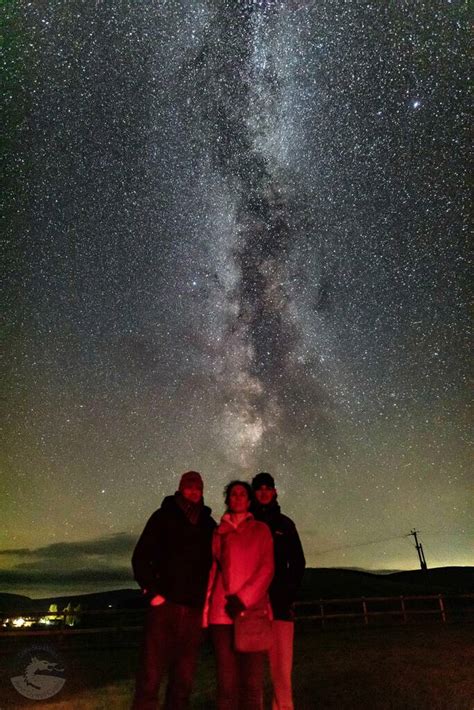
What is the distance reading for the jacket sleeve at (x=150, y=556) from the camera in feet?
10.6

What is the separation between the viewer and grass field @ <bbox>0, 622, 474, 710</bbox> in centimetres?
525

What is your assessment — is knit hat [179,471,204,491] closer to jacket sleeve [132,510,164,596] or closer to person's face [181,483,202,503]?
person's face [181,483,202,503]

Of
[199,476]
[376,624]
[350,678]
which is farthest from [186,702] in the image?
[376,624]

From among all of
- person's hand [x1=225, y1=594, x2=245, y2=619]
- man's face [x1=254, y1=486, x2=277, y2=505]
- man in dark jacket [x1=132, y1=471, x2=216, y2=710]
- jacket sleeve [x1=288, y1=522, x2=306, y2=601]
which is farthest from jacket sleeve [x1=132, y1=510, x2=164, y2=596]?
jacket sleeve [x1=288, y1=522, x2=306, y2=601]

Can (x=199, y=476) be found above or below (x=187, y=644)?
above

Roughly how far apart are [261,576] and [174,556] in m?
0.60

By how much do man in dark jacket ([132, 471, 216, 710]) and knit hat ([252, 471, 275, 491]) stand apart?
1.58 ft

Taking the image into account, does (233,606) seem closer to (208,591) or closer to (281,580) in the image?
(208,591)

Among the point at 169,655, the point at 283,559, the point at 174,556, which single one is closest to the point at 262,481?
the point at 283,559

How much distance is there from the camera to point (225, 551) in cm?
317

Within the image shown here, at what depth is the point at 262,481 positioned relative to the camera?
395cm

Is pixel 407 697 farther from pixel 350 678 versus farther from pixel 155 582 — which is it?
pixel 155 582

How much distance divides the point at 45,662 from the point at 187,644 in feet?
29.2

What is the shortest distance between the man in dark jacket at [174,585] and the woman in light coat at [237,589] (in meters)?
0.17
